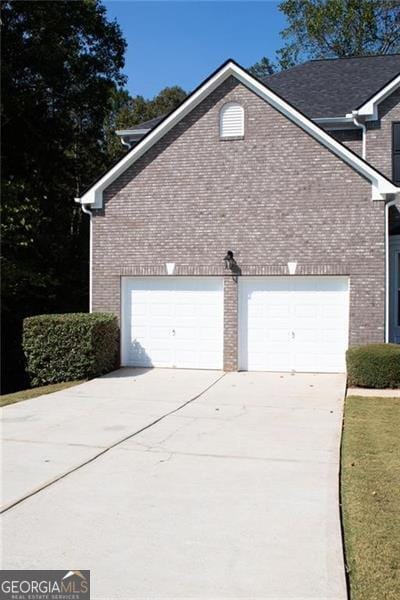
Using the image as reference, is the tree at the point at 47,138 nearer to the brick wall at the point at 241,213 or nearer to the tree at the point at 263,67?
the brick wall at the point at 241,213

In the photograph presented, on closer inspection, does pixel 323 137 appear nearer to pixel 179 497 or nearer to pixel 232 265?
pixel 232 265

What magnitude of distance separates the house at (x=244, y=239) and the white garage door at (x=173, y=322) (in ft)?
0.09

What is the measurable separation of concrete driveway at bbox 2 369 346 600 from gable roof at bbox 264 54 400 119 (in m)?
10.3

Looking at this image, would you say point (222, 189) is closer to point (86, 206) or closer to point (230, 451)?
point (86, 206)

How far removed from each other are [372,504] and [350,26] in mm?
35099

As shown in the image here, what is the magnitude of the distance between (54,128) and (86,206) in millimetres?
10484

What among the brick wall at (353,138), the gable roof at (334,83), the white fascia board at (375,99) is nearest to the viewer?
the white fascia board at (375,99)

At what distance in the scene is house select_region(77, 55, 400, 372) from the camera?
1370cm

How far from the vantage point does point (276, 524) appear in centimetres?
504

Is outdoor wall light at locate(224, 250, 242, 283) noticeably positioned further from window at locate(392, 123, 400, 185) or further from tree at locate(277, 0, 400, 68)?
tree at locate(277, 0, 400, 68)

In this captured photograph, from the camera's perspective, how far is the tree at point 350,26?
112 feet

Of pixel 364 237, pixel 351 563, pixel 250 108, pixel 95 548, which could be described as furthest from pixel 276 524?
pixel 250 108
